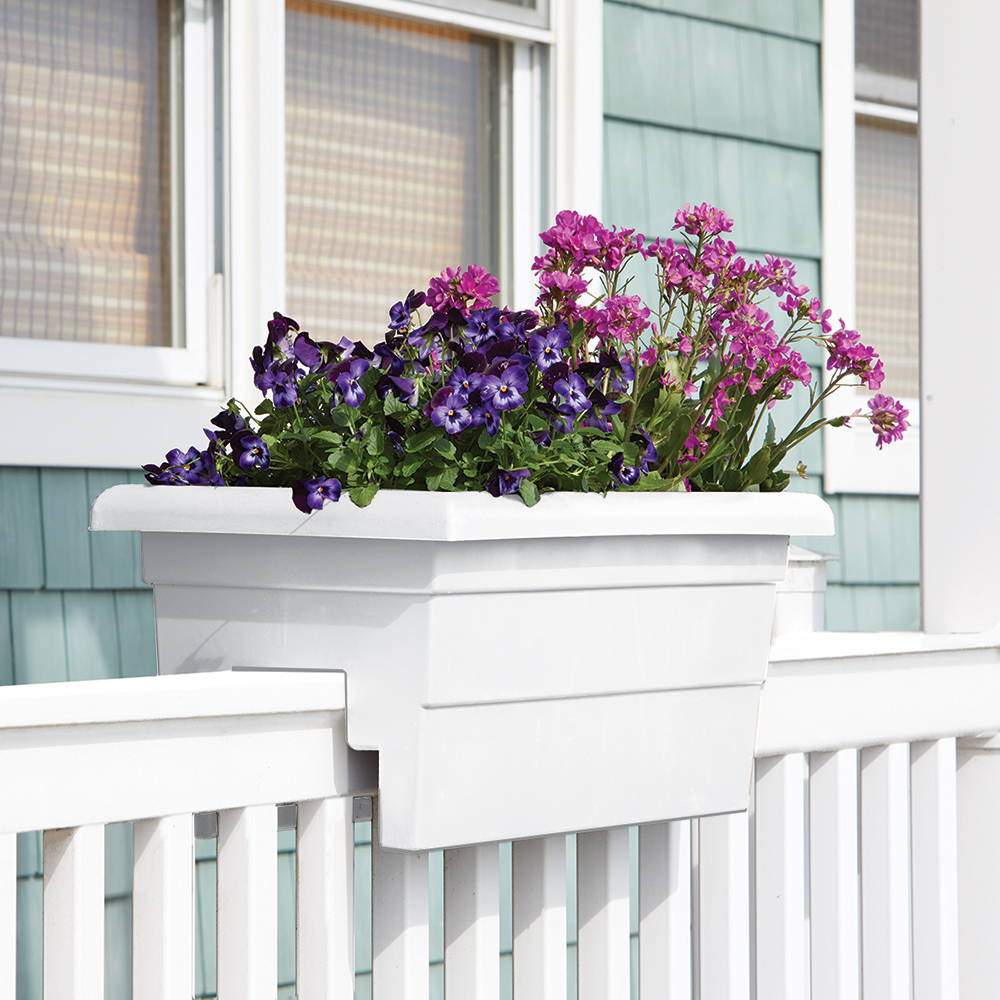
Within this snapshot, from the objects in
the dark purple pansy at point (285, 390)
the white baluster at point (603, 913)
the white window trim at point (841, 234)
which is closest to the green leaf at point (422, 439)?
A: the dark purple pansy at point (285, 390)

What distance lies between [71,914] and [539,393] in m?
0.52

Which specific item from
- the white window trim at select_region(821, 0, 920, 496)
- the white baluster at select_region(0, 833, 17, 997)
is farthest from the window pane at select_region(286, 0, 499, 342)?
the white baluster at select_region(0, 833, 17, 997)

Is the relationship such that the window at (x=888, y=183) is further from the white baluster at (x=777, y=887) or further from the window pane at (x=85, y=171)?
the white baluster at (x=777, y=887)

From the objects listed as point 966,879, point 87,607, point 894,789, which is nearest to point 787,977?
point 894,789

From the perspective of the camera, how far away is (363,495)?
1.09 metres

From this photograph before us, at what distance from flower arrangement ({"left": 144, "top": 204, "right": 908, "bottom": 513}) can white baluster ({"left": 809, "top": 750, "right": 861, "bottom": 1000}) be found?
385 millimetres

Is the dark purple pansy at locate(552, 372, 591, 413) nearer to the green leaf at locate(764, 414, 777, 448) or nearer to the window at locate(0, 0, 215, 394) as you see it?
the green leaf at locate(764, 414, 777, 448)

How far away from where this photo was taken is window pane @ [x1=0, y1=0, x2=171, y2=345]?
2271mm

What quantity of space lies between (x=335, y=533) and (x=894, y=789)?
2.61 ft

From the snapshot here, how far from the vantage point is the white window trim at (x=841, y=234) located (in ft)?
10.2

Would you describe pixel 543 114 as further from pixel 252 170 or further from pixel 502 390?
pixel 502 390

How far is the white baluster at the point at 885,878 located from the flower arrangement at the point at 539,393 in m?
0.42

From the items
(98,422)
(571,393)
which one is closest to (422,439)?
(571,393)

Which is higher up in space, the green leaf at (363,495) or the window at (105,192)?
Result: the window at (105,192)
